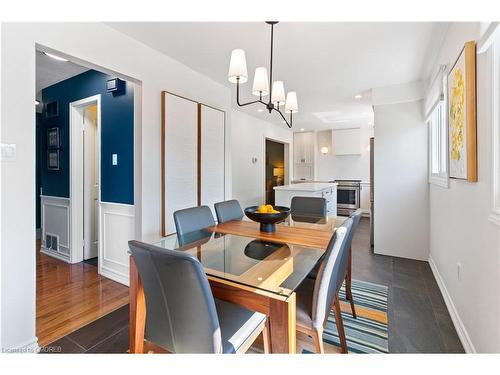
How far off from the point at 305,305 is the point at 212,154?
87.4 inches

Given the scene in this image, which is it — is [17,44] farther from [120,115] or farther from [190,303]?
[190,303]

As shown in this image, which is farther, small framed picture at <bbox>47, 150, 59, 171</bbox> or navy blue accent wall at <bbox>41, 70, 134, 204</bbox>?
small framed picture at <bbox>47, 150, 59, 171</bbox>

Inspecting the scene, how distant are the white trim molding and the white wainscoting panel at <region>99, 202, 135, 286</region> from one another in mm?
2759

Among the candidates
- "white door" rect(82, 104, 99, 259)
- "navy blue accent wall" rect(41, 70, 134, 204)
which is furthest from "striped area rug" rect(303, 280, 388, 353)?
"white door" rect(82, 104, 99, 259)

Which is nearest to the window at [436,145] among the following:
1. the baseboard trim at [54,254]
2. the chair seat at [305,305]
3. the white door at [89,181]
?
the chair seat at [305,305]

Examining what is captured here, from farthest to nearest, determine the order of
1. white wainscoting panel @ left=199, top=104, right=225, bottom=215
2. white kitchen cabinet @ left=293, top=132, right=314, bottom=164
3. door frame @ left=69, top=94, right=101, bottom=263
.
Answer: white kitchen cabinet @ left=293, top=132, right=314, bottom=164 < door frame @ left=69, top=94, right=101, bottom=263 < white wainscoting panel @ left=199, top=104, right=225, bottom=215

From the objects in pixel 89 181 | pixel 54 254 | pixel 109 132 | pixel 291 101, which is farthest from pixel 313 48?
pixel 54 254

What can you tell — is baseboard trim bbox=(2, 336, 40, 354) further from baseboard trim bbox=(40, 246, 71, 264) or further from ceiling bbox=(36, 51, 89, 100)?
ceiling bbox=(36, 51, 89, 100)

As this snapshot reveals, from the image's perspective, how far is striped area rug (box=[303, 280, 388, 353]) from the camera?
1635mm

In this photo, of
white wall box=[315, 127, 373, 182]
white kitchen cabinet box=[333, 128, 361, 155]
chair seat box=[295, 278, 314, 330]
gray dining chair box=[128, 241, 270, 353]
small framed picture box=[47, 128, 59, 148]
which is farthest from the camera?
white wall box=[315, 127, 373, 182]

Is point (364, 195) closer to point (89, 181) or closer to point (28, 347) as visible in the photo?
point (89, 181)

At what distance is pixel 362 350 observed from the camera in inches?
62.2

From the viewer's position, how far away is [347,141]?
635cm
